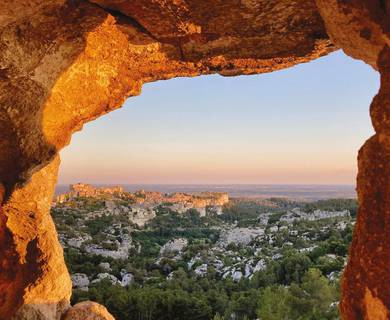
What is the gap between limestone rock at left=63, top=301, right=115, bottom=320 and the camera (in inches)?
330

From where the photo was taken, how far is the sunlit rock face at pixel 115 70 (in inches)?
182

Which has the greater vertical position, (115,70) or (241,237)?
(115,70)

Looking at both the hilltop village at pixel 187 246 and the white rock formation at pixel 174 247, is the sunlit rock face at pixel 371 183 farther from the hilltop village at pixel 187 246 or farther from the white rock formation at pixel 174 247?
the white rock formation at pixel 174 247

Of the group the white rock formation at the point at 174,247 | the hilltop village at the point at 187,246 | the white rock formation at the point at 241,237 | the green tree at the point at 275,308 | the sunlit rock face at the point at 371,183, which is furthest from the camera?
the white rock formation at the point at 241,237

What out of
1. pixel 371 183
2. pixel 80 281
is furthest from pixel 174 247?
pixel 371 183

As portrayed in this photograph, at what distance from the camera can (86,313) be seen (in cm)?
852

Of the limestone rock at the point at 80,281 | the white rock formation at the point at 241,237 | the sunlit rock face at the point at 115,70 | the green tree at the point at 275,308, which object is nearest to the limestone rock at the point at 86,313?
the sunlit rock face at the point at 115,70

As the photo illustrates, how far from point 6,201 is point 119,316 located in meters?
17.6

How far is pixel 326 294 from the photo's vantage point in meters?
17.9

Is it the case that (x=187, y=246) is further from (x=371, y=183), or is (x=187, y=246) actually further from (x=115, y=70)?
(x=371, y=183)

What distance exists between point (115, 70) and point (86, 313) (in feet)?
18.3

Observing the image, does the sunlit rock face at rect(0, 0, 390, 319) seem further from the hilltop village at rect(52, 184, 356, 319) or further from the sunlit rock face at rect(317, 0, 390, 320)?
the hilltop village at rect(52, 184, 356, 319)

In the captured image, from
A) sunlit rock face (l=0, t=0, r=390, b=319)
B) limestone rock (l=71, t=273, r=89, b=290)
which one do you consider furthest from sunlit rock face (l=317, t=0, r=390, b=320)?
limestone rock (l=71, t=273, r=89, b=290)

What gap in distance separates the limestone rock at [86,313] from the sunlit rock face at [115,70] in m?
0.04
